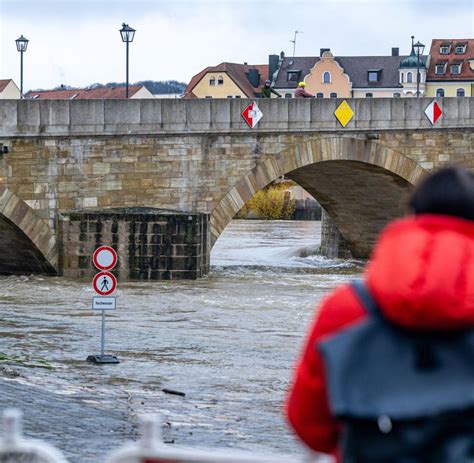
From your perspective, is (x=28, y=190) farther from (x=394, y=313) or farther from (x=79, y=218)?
(x=394, y=313)

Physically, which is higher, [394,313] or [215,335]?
[394,313]

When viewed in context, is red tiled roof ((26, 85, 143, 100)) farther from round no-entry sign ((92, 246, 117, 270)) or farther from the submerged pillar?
round no-entry sign ((92, 246, 117, 270))

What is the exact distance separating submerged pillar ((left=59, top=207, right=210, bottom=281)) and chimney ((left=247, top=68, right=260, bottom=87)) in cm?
6408

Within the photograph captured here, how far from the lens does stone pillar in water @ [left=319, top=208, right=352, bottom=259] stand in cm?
3719

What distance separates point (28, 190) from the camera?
1041 inches

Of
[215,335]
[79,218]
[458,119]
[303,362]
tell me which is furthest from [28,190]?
[303,362]

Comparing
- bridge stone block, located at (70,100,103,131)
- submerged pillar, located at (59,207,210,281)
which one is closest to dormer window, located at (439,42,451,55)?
bridge stone block, located at (70,100,103,131)

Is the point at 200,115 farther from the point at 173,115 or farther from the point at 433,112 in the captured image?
the point at 433,112

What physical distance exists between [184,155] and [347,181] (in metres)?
6.01

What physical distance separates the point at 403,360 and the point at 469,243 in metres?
0.31

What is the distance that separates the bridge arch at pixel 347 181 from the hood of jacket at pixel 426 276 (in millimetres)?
25362

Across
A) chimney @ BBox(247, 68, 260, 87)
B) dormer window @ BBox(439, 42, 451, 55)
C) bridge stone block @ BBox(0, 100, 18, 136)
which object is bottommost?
bridge stone block @ BBox(0, 100, 18, 136)

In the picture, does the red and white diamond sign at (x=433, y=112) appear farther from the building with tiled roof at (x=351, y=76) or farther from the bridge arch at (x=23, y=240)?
the building with tiled roof at (x=351, y=76)

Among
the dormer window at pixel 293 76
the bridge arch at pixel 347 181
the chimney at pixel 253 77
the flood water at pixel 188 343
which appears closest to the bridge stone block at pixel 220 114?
the bridge arch at pixel 347 181
